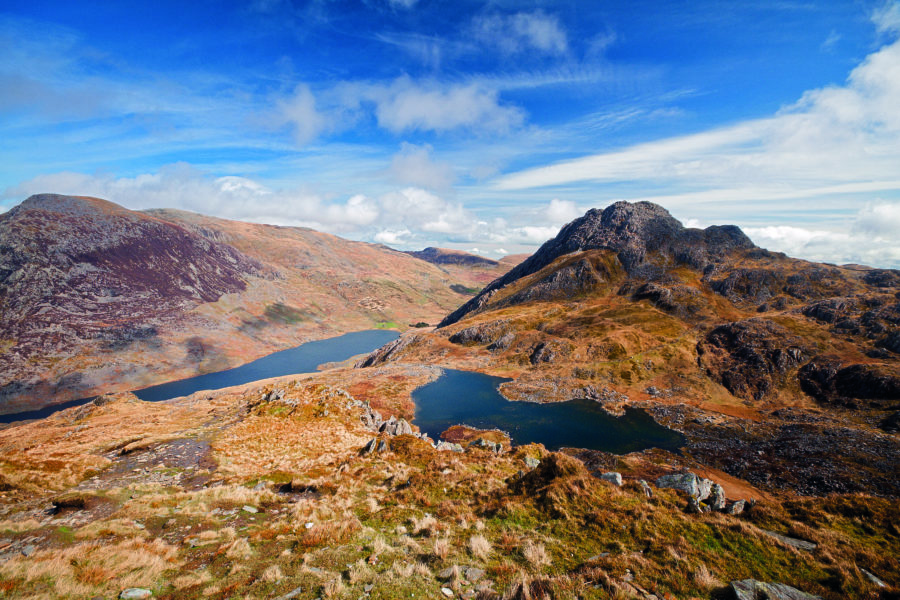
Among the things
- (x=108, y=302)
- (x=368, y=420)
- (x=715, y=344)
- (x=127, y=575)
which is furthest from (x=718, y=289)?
(x=108, y=302)

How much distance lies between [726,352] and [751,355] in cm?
751

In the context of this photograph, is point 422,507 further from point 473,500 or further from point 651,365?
point 651,365

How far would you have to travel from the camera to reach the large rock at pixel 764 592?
9852mm

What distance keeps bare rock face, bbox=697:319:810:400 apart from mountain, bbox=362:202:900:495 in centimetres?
41

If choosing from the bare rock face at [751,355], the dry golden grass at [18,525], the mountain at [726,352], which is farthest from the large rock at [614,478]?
the bare rock face at [751,355]

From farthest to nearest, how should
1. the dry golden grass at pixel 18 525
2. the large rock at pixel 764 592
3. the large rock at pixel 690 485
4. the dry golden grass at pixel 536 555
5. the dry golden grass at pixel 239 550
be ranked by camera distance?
the large rock at pixel 690 485 → the dry golden grass at pixel 18 525 → the dry golden grass at pixel 239 550 → the dry golden grass at pixel 536 555 → the large rock at pixel 764 592

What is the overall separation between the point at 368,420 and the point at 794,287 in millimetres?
185380

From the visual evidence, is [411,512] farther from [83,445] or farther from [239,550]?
[83,445]

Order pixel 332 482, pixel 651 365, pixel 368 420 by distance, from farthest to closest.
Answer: pixel 651 365 → pixel 368 420 → pixel 332 482

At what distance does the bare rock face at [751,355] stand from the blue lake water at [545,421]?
3685cm

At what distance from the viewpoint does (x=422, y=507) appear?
19.8 metres

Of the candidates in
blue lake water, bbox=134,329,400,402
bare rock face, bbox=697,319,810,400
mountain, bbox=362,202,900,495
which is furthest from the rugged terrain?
blue lake water, bbox=134,329,400,402

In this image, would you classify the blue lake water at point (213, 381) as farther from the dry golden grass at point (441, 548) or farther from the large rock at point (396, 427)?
the dry golden grass at point (441, 548)

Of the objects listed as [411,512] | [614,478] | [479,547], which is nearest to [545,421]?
[614,478]
